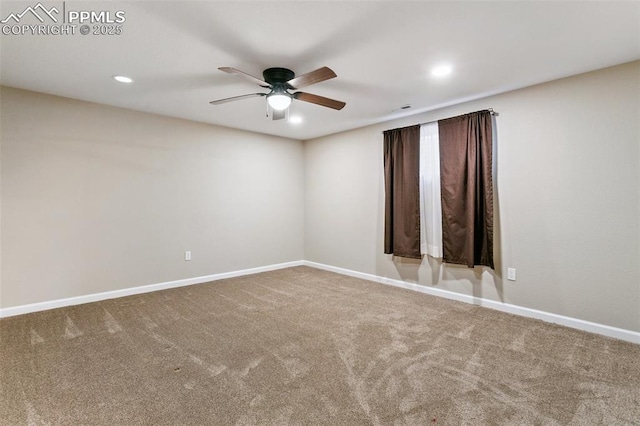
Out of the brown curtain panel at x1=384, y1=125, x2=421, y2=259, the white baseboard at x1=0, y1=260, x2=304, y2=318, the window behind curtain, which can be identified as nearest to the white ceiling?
the window behind curtain

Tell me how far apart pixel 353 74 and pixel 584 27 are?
1.72 meters

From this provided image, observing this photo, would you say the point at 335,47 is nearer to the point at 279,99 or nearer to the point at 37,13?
the point at 279,99

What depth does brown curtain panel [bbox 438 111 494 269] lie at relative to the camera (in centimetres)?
350

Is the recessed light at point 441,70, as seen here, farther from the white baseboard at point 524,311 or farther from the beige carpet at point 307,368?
the white baseboard at point 524,311

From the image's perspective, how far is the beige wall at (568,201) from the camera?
8.88 ft

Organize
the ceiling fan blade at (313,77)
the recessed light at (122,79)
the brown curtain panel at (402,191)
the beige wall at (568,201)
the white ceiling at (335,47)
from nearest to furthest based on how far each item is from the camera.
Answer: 1. the white ceiling at (335,47)
2. the ceiling fan blade at (313,77)
3. the beige wall at (568,201)
4. the recessed light at (122,79)
5. the brown curtain panel at (402,191)

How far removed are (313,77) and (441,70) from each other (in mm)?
1292

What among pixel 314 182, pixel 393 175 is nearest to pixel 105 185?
pixel 314 182

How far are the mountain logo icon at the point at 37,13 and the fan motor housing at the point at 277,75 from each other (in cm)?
145

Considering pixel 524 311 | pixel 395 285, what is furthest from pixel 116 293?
pixel 524 311

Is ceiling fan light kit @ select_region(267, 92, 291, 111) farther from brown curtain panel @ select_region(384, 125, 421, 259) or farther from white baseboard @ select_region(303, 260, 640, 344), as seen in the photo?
white baseboard @ select_region(303, 260, 640, 344)

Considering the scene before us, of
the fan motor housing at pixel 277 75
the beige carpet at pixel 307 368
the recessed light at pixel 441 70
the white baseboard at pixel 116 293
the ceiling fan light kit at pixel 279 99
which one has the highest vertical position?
the recessed light at pixel 441 70

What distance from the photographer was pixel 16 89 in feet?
10.8

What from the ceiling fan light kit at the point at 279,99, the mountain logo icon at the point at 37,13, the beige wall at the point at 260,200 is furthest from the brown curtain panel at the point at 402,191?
the mountain logo icon at the point at 37,13
